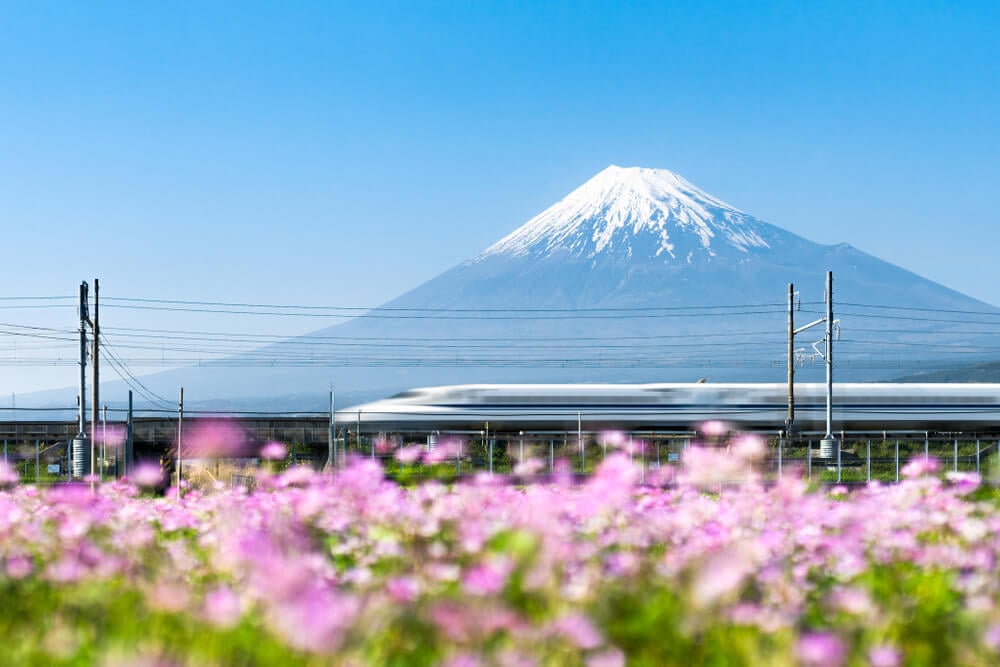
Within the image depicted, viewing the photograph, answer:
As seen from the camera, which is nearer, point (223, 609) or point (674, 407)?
point (223, 609)

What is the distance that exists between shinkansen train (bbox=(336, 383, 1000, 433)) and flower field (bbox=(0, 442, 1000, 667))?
42.6 m

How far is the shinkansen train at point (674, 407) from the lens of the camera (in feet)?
165

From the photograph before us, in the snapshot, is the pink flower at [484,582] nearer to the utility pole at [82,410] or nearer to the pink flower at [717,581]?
the pink flower at [717,581]

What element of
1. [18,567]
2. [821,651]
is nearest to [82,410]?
[18,567]

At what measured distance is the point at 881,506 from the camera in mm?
6285

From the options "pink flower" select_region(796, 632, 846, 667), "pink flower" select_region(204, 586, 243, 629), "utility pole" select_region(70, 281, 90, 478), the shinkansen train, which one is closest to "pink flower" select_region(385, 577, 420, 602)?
"pink flower" select_region(204, 586, 243, 629)

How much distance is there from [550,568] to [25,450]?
46945 mm

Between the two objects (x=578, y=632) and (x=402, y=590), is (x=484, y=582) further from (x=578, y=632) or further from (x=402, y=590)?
(x=402, y=590)

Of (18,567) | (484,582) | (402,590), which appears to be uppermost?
(484,582)

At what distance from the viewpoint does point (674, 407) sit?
2034 inches

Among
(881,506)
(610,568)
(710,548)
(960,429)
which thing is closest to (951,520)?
(881,506)

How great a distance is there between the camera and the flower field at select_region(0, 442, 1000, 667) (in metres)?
3.81

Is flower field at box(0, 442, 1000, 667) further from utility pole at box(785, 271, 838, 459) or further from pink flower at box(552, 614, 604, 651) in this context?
utility pole at box(785, 271, 838, 459)

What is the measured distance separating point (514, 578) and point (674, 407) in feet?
154
